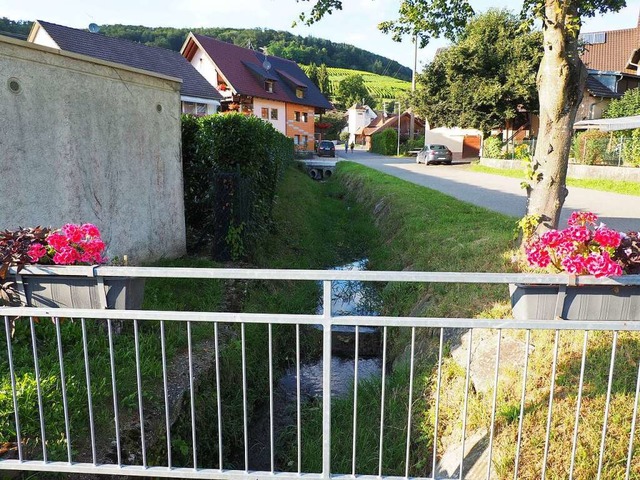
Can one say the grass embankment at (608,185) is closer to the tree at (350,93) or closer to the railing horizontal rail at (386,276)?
the railing horizontal rail at (386,276)

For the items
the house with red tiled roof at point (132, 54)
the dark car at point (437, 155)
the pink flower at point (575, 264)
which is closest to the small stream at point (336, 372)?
the pink flower at point (575, 264)

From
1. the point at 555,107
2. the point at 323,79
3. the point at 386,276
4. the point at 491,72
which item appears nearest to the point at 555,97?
the point at 555,107

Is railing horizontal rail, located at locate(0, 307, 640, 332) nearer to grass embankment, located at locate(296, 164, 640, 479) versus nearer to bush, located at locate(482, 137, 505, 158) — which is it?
grass embankment, located at locate(296, 164, 640, 479)

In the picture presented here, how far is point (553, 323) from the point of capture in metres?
2.54

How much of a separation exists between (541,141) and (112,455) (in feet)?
17.7

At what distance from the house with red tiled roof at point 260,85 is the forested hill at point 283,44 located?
9986mm

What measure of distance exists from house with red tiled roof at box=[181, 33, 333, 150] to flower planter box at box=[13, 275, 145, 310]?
37.0 metres

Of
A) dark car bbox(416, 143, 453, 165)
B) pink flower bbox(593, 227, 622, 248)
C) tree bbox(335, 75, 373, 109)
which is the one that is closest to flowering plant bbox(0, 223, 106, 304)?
pink flower bbox(593, 227, 622, 248)

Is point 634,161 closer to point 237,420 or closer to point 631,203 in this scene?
point 631,203

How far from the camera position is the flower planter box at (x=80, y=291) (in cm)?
295

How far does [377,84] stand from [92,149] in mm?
130765

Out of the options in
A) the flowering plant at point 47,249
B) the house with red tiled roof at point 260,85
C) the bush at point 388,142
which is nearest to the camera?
the flowering plant at point 47,249

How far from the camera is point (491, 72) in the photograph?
107 ft

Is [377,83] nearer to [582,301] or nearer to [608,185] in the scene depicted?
[608,185]
